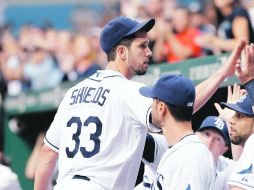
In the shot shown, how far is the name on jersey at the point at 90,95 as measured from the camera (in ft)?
16.9

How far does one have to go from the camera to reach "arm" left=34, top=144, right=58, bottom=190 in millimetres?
5480

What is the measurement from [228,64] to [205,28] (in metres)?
4.20

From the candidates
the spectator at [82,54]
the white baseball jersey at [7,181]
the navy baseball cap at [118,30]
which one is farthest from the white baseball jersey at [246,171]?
the spectator at [82,54]

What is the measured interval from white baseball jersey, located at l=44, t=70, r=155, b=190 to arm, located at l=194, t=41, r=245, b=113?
387 millimetres

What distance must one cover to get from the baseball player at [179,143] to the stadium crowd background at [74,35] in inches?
136

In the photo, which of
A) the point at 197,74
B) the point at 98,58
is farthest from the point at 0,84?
the point at 197,74

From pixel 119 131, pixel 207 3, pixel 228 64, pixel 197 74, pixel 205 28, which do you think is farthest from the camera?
pixel 207 3

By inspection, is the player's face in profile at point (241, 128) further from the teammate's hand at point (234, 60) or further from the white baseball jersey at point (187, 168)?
the white baseball jersey at point (187, 168)

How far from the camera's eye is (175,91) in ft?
15.0

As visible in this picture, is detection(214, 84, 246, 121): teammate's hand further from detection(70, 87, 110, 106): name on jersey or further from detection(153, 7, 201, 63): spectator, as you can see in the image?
detection(153, 7, 201, 63): spectator

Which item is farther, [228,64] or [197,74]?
[197,74]

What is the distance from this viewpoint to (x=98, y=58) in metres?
10.9

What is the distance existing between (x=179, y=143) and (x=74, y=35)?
9.48 meters

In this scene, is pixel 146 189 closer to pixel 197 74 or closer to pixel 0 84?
pixel 197 74
